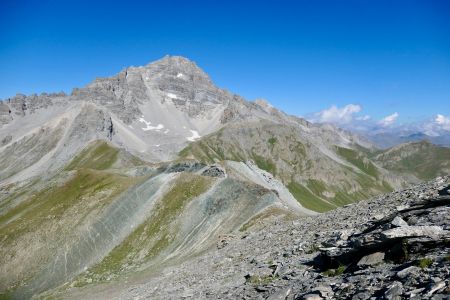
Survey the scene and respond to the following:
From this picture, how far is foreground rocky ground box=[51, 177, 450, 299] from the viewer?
61.1ft

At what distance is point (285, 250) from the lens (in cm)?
3534

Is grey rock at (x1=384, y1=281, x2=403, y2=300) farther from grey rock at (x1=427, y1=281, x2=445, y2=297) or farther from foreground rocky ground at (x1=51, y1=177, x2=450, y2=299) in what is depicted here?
grey rock at (x1=427, y1=281, x2=445, y2=297)

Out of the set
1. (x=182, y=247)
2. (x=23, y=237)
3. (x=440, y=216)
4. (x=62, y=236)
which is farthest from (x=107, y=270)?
(x=440, y=216)

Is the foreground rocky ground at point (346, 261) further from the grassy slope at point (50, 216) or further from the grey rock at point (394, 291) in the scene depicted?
the grassy slope at point (50, 216)

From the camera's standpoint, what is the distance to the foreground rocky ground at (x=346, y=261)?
18.6m

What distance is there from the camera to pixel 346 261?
24.5 m

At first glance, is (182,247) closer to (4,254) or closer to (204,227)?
(204,227)

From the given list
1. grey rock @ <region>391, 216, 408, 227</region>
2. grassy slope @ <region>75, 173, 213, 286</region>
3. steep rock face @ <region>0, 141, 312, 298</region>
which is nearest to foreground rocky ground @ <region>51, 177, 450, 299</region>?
grey rock @ <region>391, 216, 408, 227</region>

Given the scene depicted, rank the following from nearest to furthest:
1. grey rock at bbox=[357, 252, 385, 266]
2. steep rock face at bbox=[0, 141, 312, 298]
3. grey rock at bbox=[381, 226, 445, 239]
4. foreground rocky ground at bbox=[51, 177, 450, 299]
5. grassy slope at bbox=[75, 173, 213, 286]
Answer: foreground rocky ground at bbox=[51, 177, 450, 299] → grey rock at bbox=[381, 226, 445, 239] → grey rock at bbox=[357, 252, 385, 266] → steep rock face at bbox=[0, 141, 312, 298] → grassy slope at bbox=[75, 173, 213, 286]

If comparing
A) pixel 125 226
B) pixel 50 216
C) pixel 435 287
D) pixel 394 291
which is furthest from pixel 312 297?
pixel 50 216

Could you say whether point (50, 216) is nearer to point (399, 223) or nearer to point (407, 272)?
point (399, 223)

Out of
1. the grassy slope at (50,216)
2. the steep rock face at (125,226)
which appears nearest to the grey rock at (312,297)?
the steep rock face at (125,226)

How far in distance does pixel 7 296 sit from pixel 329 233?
225ft

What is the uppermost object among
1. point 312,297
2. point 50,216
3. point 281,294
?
point 50,216
